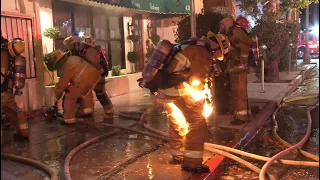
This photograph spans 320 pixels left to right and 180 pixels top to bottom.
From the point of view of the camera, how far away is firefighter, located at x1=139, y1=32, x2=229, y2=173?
168 inches

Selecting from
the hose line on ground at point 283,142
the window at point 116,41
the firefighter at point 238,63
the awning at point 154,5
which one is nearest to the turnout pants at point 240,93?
the firefighter at point 238,63

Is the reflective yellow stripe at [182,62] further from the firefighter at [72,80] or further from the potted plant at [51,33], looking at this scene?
the potted plant at [51,33]

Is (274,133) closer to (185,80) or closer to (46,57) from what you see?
(185,80)

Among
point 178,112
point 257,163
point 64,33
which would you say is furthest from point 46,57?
point 257,163

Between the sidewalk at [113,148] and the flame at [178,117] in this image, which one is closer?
the sidewalk at [113,148]

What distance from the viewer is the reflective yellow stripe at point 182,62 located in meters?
4.32

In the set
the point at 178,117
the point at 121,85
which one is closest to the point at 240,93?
the point at 178,117

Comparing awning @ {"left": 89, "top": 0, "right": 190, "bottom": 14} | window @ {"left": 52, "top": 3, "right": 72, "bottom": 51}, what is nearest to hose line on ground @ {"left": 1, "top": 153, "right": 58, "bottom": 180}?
window @ {"left": 52, "top": 3, "right": 72, "bottom": 51}

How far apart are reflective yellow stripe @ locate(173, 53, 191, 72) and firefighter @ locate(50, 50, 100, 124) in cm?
296

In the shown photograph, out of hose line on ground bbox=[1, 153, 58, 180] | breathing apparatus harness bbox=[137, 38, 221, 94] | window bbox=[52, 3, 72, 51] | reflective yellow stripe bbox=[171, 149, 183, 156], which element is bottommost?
hose line on ground bbox=[1, 153, 58, 180]

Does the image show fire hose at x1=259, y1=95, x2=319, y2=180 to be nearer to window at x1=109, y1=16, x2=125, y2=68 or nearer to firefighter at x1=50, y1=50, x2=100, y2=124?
firefighter at x1=50, y1=50, x2=100, y2=124

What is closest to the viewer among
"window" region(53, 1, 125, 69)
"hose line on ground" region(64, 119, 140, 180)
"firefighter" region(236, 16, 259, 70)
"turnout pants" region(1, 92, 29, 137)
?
"hose line on ground" region(64, 119, 140, 180)

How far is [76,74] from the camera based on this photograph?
680 centimetres

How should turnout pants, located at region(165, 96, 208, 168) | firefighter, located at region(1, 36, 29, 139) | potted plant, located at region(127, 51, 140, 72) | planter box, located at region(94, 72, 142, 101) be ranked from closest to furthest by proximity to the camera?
turnout pants, located at region(165, 96, 208, 168)
firefighter, located at region(1, 36, 29, 139)
planter box, located at region(94, 72, 142, 101)
potted plant, located at region(127, 51, 140, 72)
